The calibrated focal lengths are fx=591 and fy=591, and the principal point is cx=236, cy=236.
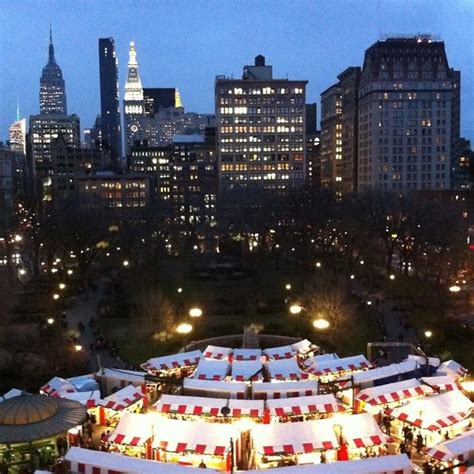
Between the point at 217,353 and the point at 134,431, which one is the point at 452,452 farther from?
the point at 217,353

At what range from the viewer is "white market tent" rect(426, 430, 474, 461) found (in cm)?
2016

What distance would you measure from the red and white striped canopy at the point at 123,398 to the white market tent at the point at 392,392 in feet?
31.7

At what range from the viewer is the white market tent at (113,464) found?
18844 millimetres

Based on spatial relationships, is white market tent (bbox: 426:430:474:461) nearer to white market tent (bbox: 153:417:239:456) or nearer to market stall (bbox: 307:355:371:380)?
white market tent (bbox: 153:417:239:456)

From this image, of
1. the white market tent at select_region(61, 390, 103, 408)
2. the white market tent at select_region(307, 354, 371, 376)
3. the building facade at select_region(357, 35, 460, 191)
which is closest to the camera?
the white market tent at select_region(61, 390, 103, 408)

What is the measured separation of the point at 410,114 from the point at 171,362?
356ft

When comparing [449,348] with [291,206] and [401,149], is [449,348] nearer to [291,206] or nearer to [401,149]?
[291,206]

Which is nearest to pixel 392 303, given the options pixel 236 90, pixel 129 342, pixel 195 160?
pixel 129 342

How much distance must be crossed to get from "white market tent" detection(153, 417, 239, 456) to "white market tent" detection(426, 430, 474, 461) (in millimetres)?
6999

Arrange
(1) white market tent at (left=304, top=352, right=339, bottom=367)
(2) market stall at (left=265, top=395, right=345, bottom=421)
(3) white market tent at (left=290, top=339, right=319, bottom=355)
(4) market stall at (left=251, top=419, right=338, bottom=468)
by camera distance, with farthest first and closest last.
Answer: (3) white market tent at (left=290, top=339, right=319, bottom=355)
(1) white market tent at (left=304, top=352, right=339, bottom=367)
(2) market stall at (left=265, top=395, right=345, bottom=421)
(4) market stall at (left=251, top=419, right=338, bottom=468)

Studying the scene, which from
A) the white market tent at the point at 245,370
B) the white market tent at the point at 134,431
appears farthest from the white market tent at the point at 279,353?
the white market tent at the point at 134,431

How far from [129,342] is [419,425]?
22.0 metres

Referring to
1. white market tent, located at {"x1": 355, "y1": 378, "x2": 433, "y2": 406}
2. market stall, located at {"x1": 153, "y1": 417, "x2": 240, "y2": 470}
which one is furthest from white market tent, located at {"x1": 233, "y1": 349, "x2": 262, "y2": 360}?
market stall, located at {"x1": 153, "y1": 417, "x2": 240, "y2": 470}

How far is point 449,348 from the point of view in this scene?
37156 millimetres
